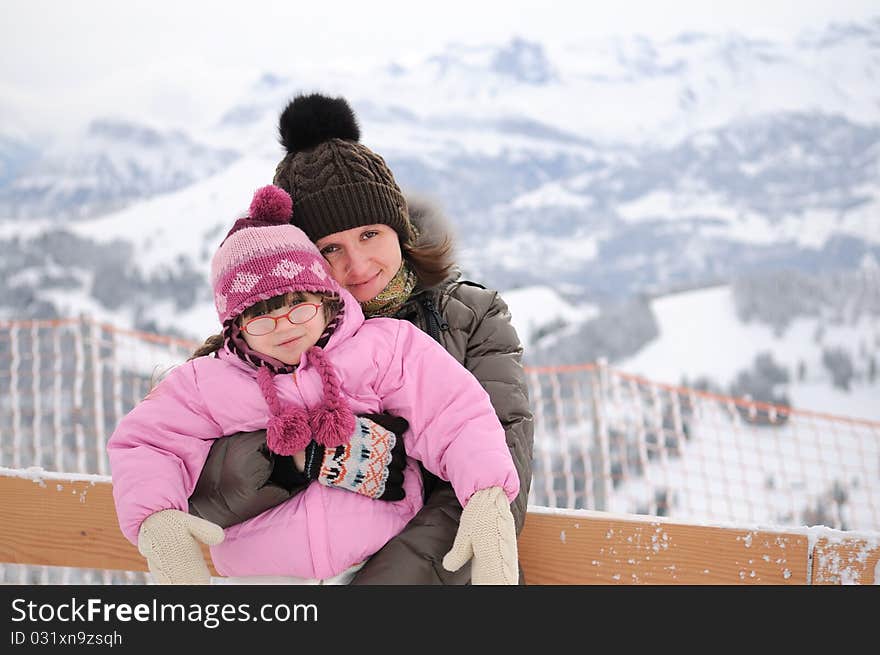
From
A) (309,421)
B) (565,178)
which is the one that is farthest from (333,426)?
(565,178)

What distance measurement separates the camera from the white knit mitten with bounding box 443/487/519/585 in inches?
34.6

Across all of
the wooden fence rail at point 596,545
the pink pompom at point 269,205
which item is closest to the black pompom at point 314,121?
the pink pompom at point 269,205

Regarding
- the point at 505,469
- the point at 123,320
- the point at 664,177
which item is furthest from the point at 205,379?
the point at 664,177

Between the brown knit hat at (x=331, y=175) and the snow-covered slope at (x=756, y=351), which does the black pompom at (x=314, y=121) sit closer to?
the brown knit hat at (x=331, y=175)

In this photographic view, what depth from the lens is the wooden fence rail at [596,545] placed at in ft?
3.24

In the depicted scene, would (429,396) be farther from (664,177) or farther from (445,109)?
(445,109)

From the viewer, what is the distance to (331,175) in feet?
3.76

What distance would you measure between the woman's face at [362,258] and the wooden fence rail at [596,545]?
407 mm

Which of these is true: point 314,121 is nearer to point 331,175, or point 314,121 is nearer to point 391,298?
point 331,175

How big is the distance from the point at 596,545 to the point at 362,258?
0.54 m

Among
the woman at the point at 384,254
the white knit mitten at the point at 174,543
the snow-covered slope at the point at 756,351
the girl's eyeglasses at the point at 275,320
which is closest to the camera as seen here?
the white knit mitten at the point at 174,543

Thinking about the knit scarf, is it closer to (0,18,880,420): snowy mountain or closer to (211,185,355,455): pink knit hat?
(211,185,355,455): pink knit hat

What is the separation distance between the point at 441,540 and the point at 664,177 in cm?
8104
